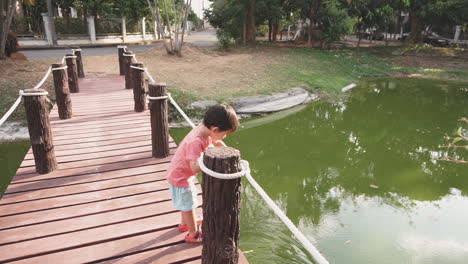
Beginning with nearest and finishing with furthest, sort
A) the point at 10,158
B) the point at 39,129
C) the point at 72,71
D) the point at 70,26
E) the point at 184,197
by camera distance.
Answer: the point at 184,197
the point at 39,129
the point at 10,158
the point at 72,71
the point at 70,26

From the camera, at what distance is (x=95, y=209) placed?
9.65 feet

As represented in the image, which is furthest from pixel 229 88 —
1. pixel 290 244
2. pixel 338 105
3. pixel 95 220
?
→ pixel 95 220

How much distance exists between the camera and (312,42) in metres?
20.2

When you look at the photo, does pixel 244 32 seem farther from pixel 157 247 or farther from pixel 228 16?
pixel 157 247

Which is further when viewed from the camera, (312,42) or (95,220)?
(312,42)

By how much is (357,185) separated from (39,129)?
4576 millimetres

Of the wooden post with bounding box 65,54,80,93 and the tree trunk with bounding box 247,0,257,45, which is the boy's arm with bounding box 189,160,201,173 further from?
the tree trunk with bounding box 247,0,257,45

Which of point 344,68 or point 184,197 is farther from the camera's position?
point 344,68

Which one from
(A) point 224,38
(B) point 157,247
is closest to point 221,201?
(B) point 157,247

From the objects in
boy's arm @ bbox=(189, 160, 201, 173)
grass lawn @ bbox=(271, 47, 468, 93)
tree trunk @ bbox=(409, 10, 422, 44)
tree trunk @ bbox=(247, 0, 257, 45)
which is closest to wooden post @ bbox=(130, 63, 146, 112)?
boy's arm @ bbox=(189, 160, 201, 173)

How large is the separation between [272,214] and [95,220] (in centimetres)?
250

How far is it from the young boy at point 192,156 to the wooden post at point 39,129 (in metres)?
1.81

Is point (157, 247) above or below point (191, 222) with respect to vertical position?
below

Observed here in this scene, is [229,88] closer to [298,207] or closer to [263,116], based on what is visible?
[263,116]
